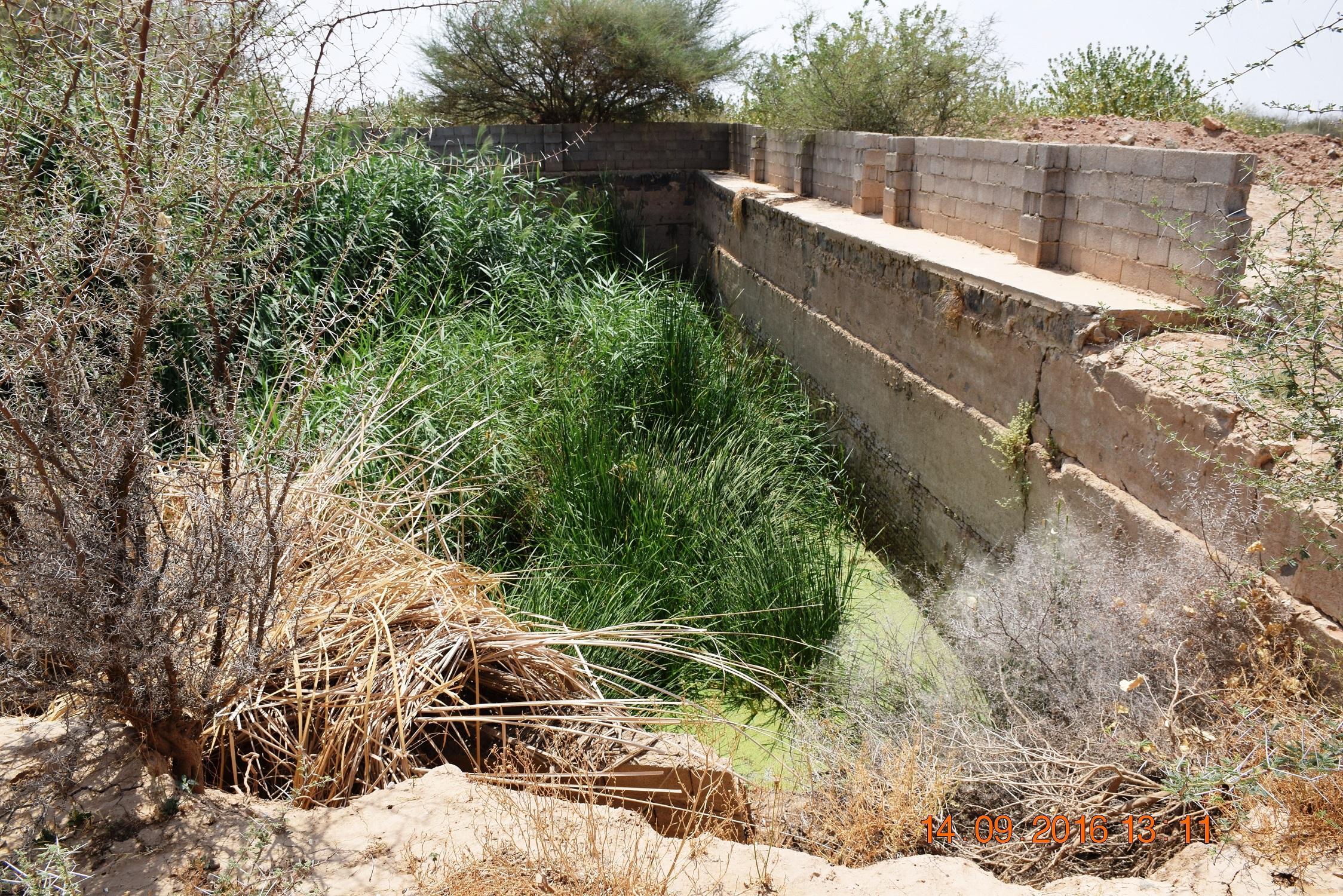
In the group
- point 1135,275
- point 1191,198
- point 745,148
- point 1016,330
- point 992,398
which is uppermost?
point 745,148

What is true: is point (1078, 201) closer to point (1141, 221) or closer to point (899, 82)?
point (1141, 221)

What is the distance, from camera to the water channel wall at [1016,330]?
3367mm

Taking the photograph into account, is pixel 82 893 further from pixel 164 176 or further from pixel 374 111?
pixel 374 111

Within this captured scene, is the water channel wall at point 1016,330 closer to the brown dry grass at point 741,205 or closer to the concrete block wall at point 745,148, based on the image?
the brown dry grass at point 741,205

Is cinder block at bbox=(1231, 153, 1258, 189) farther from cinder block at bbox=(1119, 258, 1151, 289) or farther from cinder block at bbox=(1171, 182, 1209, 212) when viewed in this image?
cinder block at bbox=(1119, 258, 1151, 289)

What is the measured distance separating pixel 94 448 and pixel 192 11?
117 centimetres

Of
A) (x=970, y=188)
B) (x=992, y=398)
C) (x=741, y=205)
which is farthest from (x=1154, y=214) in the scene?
(x=741, y=205)

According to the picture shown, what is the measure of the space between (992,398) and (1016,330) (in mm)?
395

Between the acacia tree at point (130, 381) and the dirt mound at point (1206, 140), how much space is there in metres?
5.77

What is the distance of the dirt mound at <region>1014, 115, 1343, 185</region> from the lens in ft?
23.8

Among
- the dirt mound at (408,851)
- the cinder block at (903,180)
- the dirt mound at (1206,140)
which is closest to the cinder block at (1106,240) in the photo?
the dirt mound at (1206,140)

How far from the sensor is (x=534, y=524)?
16.8 feet

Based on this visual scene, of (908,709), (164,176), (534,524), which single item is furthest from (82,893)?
(534,524)
